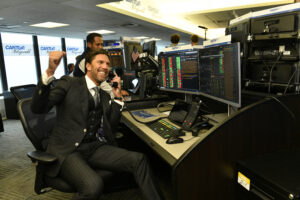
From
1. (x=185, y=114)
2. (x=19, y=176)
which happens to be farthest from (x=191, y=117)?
(x=19, y=176)

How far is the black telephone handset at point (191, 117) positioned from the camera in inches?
59.1

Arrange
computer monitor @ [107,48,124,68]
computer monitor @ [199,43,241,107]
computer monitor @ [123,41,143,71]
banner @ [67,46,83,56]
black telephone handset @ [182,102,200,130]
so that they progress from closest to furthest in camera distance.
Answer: computer monitor @ [199,43,241,107], black telephone handset @ [182,102,200,130], computer monitor @ [123,41,143,71], computer monitor @ [107,48,124,68], banner @ [67,46,83,56]

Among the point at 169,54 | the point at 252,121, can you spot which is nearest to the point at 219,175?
A: the point at 252,121

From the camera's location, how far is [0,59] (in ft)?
21.3

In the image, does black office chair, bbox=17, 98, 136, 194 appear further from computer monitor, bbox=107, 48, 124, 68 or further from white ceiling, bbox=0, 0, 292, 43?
white ceiling, bbox=0, 0, 292, 43

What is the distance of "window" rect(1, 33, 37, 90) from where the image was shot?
6820 millimetres

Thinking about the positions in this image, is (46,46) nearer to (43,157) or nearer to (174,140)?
(43,157)

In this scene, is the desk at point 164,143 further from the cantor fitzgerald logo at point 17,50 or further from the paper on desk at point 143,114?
the cantor fitzgerald logo at point 17,50

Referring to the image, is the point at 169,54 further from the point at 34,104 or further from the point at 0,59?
the point at 0,59

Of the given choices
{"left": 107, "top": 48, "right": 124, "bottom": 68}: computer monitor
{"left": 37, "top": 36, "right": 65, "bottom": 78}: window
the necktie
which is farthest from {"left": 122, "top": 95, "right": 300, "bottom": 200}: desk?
{"left": 37, "top": 36, "right": 65, "bottom": 78}: window

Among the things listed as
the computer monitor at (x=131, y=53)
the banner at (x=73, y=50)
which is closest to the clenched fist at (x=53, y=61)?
the computer monitor at (x=131, y=53)

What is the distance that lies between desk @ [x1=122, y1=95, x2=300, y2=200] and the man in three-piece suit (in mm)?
422

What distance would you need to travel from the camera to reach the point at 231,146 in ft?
3.44

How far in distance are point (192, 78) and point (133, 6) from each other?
13.5 ft
